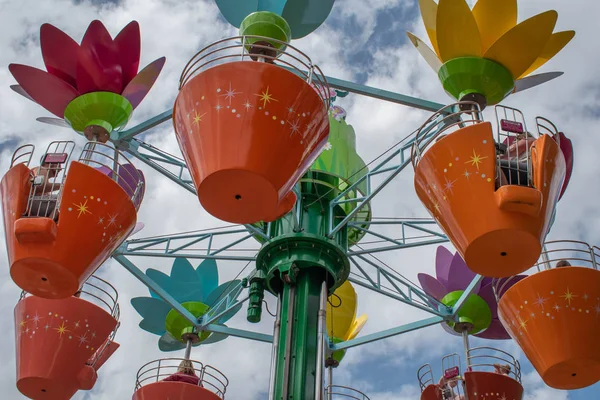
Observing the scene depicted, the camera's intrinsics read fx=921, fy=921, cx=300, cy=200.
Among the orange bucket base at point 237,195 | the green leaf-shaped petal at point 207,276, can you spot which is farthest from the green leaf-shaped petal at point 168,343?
the orange bucket base at point 237,195

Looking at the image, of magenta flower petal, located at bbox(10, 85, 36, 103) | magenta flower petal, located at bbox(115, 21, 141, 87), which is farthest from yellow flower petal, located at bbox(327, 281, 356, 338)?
magenta flower petal, located at bbox(10, 85, 36, 103)

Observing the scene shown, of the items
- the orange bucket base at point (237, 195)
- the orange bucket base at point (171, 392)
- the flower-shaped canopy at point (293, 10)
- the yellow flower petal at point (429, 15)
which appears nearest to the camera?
the orange bucket base at point (237, 195)

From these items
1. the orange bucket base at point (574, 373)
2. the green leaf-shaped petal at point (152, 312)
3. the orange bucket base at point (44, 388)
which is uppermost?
the green leaf-shaped petal at point (152, 312)

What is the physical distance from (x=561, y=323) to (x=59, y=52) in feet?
29.9

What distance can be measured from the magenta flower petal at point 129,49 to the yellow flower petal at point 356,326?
747 centimetres

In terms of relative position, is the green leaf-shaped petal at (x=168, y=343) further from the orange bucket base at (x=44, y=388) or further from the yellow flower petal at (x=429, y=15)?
the yellow flower petal at (x=429, y=15)

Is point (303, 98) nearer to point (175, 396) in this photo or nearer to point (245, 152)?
point (245, 152)

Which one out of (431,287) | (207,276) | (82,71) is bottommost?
(431,287)

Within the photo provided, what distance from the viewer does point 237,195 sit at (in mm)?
11938

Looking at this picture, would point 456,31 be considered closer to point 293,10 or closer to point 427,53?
point 427,53

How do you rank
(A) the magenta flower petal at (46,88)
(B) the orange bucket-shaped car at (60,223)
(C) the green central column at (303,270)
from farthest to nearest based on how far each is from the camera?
(A) the magenta flower petal at (46,88) < (C) the green central column at (303,270) < (B) the orange bucket-shaped car at (60,223)

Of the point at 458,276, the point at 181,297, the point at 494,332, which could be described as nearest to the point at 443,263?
the point at 458,276

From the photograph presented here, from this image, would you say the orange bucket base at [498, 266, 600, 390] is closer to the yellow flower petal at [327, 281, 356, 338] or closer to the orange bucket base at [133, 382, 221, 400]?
the orange bucket base at [133, 382, 221, 400]

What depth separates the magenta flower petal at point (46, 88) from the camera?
15.2 m
